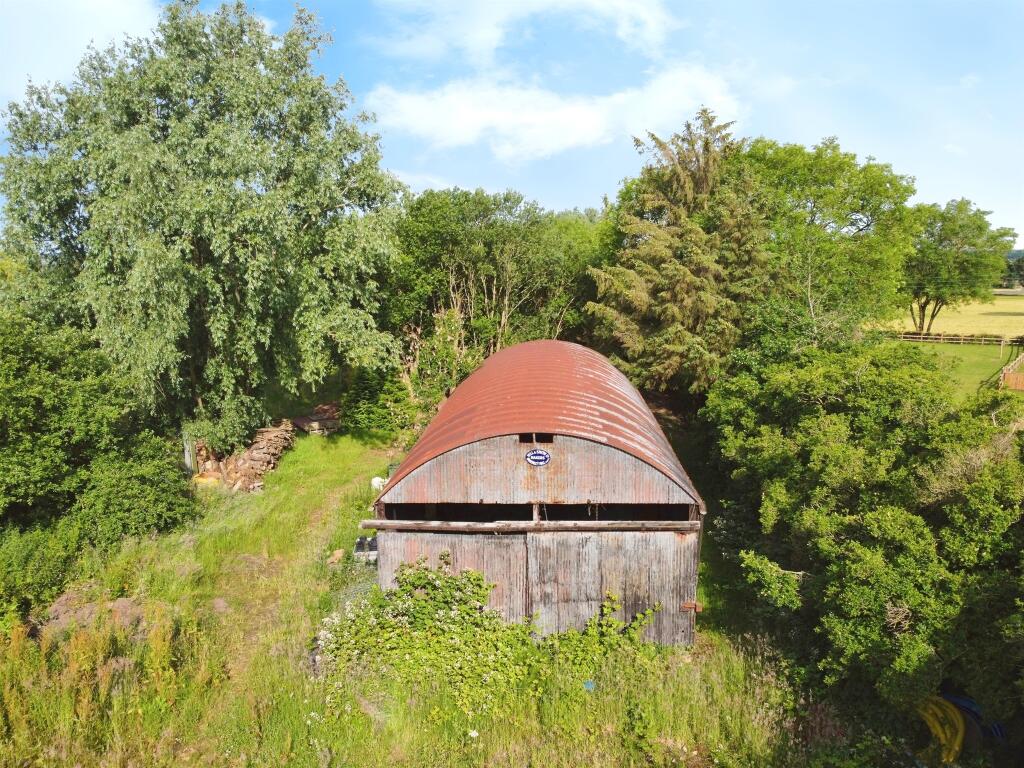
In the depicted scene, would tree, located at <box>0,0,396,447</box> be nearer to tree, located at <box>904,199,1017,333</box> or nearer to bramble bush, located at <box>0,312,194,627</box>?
bramble bush, located at <box>0,312,194,627</box>

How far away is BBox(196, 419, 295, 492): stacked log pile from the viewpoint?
691 inches

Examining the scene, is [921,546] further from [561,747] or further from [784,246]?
[784,246]

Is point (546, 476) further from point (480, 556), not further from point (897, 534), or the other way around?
point (897, 534)

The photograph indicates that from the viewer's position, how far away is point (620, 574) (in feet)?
32.1

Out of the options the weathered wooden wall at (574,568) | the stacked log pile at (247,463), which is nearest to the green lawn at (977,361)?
the weathered wooden wall at (574,568)

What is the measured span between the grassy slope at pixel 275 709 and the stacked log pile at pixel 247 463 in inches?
261

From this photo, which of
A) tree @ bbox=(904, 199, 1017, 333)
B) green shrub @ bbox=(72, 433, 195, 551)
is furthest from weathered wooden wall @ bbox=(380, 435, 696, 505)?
tree @ bbox=(904, 199, 1017, 333)

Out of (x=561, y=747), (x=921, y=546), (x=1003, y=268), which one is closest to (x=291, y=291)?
(x=561, y=747)

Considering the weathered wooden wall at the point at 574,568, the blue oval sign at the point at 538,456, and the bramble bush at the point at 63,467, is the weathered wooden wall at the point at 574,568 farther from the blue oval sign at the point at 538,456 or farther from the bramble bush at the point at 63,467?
the bramble bush at the point at 63,467

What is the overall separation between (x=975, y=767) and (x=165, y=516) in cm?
1561

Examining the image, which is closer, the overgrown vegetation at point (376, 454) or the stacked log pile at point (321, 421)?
the overgrown vegetation at point (376, 454)

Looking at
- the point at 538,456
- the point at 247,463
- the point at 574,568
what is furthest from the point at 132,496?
the point at 574,568

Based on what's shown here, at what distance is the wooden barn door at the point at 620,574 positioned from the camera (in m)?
9.69

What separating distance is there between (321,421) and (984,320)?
2373 inches
